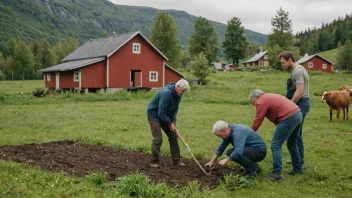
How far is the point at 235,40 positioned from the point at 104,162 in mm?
82269

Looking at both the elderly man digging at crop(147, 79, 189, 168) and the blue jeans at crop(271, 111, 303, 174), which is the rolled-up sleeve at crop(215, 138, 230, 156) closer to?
the blue jeans at crop(271, 111, 303, 174)

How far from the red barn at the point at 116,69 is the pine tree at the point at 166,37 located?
23.7 m

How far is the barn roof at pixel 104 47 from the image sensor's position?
132ft

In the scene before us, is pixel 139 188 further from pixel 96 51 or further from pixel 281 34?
pixel 281 34

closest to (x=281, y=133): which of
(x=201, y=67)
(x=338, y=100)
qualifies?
(x=338, y=100)

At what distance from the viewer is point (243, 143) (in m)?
8.04

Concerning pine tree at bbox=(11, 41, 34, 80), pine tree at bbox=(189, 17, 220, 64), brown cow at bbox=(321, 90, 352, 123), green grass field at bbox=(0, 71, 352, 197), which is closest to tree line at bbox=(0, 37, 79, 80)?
pine tree at bbox=(11, 41, 34, 80)

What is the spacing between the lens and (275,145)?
8281 millimetres

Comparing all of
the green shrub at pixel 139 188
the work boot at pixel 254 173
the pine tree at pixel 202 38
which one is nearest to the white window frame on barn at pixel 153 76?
the work boot at pixel 254 173

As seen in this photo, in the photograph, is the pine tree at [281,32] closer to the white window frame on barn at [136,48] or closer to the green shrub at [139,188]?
the white window frame on barn at [136,48]

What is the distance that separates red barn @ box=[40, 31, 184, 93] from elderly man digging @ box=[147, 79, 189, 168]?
30.9 meters

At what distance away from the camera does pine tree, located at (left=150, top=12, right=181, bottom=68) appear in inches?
2712

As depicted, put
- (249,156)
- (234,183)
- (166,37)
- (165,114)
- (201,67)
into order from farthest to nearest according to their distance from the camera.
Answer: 1. (166,37)
2. (201,67)
3. (165,114)
4. (249,156)
5. (234,183)

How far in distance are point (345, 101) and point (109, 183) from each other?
15452mm
